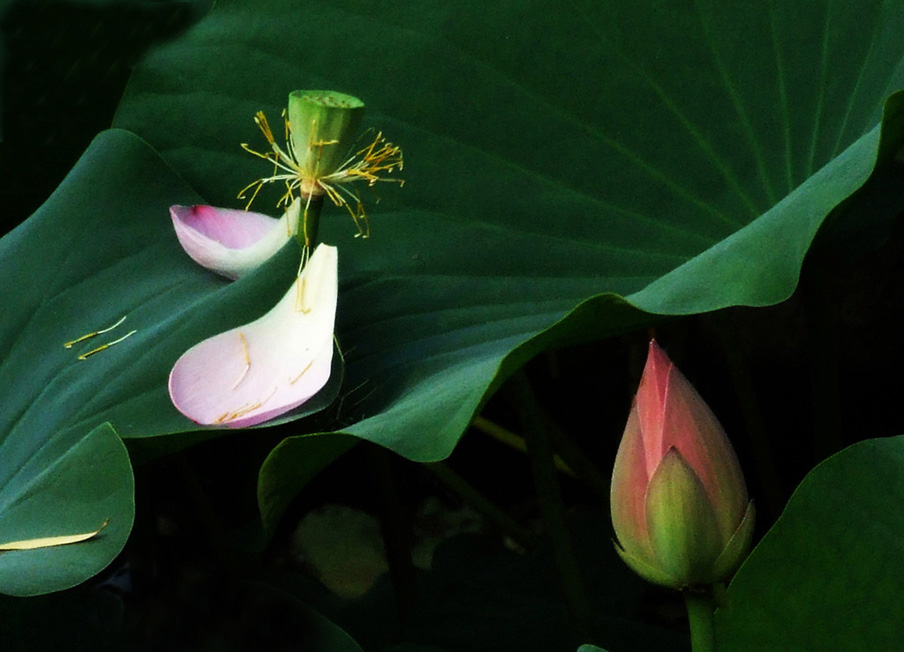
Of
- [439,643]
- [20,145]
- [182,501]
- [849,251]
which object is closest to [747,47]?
[849,251]

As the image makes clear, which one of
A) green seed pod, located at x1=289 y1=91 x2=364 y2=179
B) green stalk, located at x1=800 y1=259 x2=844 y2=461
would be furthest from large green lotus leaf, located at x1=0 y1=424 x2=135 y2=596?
green stalk, located at x1=800 y1=259 x2=844 y2=461

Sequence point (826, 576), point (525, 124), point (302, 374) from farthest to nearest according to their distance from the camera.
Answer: point (525, 124), point (302, 374), point (826, 576)

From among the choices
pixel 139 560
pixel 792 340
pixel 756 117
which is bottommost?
pixel 139 560

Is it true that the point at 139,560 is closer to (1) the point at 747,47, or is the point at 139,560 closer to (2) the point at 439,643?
(2) the point at 439,643

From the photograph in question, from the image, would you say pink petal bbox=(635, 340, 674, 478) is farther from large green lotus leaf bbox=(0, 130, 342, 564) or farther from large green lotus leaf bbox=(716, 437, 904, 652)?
large green lotus leaf bbox=(0, 130, 342, 564)

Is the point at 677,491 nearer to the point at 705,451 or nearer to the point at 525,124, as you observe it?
the point at 705,451

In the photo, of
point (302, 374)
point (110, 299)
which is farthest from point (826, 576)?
point (110, 299)
